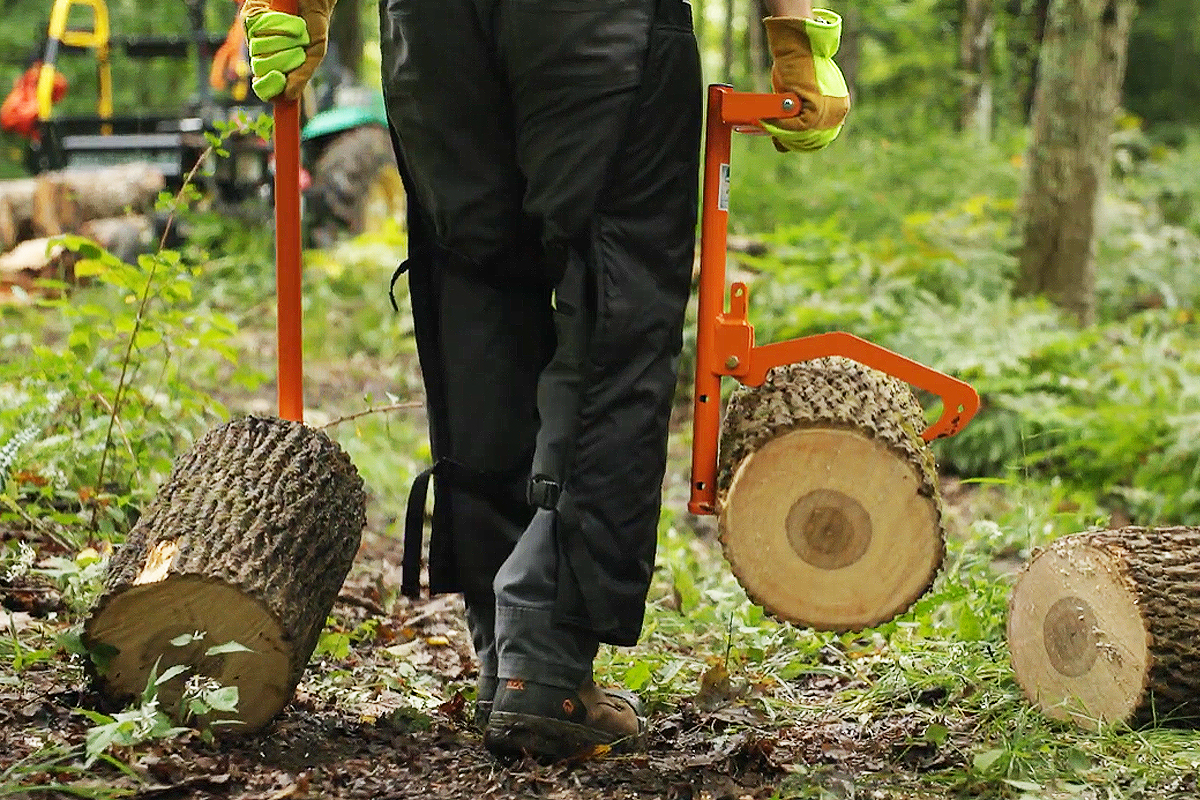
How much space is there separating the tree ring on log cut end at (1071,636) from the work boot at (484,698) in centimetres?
124

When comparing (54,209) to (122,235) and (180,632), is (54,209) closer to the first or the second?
(122,235)

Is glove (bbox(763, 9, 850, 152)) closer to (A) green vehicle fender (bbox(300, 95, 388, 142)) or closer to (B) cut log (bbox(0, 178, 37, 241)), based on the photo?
(A) green vehicle fender (bbox(300, 95, 388, 142))

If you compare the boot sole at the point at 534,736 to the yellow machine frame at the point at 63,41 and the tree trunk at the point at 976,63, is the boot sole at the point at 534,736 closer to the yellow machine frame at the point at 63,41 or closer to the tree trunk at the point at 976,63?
the yellow machine frame at the point at 63,41

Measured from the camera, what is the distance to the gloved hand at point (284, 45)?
9.69 ft

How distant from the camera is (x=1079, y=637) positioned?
301 centimetres

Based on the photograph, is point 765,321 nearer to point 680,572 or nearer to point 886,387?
point 680,572

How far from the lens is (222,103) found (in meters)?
10.7

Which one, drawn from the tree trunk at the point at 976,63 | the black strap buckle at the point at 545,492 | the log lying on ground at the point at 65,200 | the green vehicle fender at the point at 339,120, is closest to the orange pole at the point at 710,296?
the black strap buckle at the point at 545,492

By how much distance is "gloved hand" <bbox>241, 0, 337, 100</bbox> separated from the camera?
9.69ft

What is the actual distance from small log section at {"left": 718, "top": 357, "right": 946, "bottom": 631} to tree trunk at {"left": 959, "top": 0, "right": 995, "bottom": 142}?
11.7 meters

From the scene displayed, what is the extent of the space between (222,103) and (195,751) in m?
8.95

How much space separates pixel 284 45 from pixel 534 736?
5.11ft

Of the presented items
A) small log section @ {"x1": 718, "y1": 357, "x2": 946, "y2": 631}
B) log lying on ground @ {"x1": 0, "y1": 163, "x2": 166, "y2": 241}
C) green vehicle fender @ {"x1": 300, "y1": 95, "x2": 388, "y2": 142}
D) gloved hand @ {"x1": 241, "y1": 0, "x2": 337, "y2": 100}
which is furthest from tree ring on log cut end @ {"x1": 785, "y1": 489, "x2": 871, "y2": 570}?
green vehicle fender @ {"x1": 300, "y1": 95, "x2": 388, "y2": 142}

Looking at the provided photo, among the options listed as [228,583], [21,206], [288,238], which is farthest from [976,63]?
[228,583]
